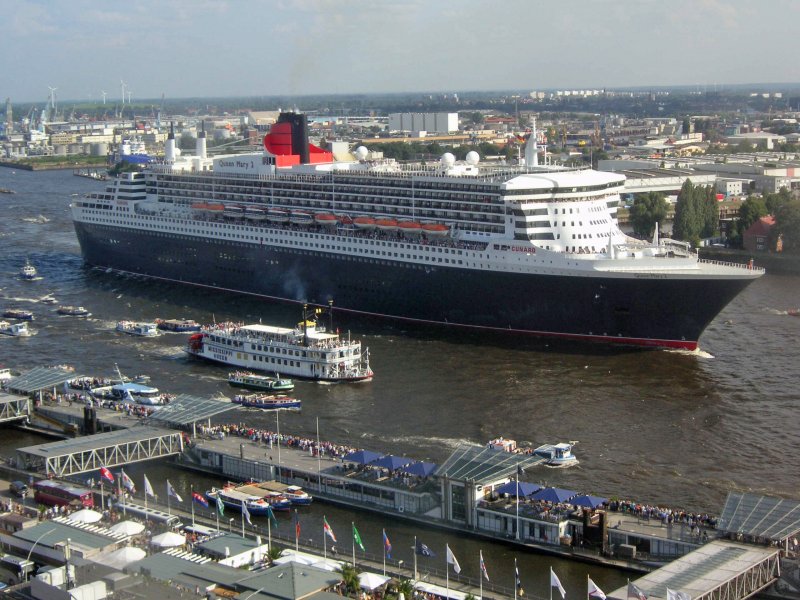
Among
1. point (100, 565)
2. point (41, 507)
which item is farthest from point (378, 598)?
point (41, 507)

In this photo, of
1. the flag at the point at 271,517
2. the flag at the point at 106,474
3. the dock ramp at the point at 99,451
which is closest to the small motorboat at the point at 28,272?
the dock ramp at the point at 99,451

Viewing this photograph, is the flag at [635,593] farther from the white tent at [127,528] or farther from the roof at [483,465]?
the white tent at [127,528]

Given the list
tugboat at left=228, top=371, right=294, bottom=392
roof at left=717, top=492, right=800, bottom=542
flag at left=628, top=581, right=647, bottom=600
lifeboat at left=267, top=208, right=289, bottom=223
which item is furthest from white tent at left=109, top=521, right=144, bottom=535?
lifeboat at left=267, top=208, right=289, bottom=223

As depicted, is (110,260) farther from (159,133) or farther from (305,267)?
(159,133)

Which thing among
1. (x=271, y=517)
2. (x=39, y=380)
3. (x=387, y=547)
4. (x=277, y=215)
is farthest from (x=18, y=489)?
(x=277, y=215)

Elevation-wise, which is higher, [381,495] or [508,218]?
[508,218]

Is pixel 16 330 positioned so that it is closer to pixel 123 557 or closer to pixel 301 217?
pixel 301 217
